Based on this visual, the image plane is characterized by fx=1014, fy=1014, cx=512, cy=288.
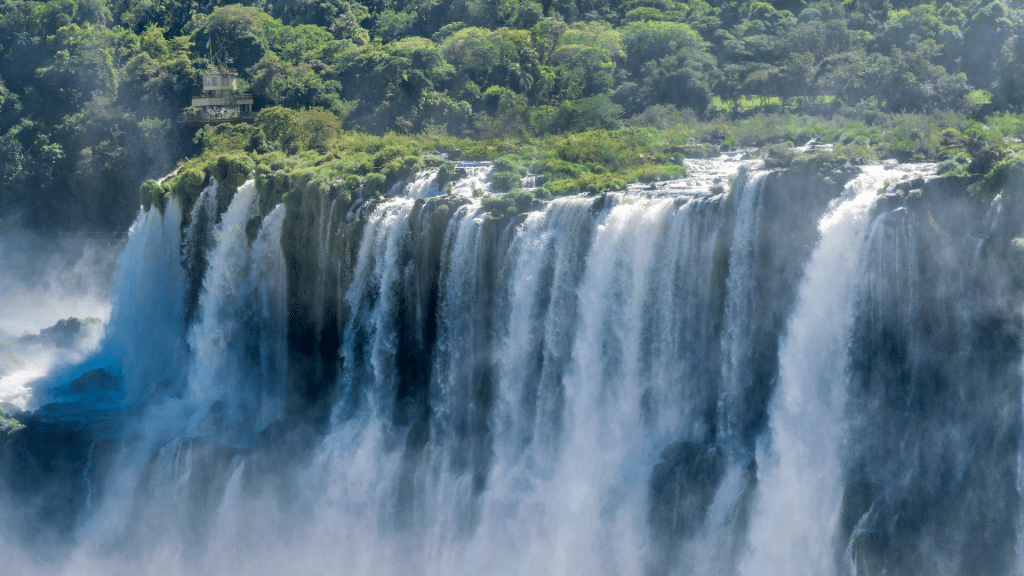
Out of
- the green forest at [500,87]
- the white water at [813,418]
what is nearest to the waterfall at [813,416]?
the white water at [813,418]

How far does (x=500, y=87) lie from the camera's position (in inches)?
2026

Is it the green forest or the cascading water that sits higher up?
the green forest

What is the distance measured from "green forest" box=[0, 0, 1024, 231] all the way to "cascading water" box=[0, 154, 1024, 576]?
3844 mm

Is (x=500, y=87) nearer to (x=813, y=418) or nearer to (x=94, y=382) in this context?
(x=94, y=382)

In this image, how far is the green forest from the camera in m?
37.9

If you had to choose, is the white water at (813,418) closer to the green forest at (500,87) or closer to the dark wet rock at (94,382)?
the green forest at (500,87)

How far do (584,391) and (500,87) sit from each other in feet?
87.1

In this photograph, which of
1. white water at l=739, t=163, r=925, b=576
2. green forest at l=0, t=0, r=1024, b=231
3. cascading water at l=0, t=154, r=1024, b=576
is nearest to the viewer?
cascading water at l=0, t=154, r=1024, b=576

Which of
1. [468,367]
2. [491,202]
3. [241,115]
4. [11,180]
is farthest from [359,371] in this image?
[11,180]

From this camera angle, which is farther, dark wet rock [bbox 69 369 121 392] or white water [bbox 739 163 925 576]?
dark wet rock [bbox 69 369 121 392]

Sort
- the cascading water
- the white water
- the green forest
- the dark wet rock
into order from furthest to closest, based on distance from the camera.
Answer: the dark wet rock
the green forest
the white water
the cascading water

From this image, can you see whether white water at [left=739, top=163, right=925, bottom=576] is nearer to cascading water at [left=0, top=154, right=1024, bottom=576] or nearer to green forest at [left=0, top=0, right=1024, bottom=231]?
cascading water at [left=0, top=154, right=1024, bottom=576]

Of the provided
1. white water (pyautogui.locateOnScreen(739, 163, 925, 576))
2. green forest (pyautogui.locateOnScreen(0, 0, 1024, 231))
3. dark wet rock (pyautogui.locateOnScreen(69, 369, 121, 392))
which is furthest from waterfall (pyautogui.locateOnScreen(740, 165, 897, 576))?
dark wet rock (pyautogui.locateOnScreen(69, 369, 121, 392))

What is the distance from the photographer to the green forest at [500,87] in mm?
37906
